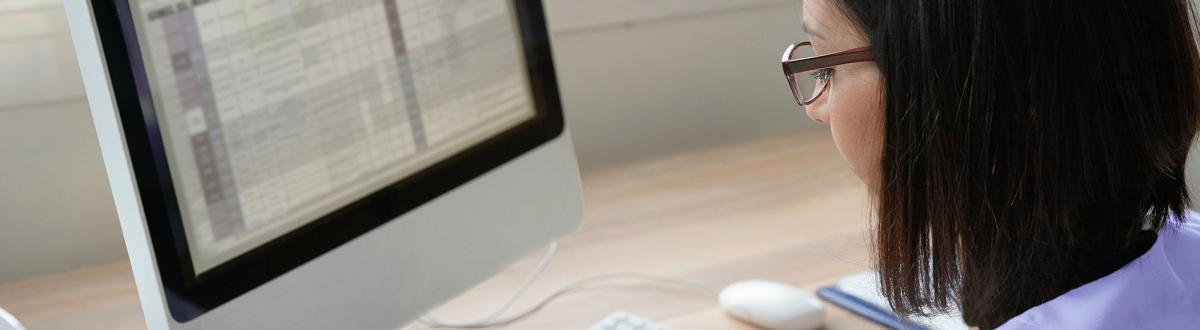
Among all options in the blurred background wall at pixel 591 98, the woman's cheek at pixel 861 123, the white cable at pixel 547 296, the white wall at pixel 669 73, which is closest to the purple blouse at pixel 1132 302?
the woman's cheek at pixel 861 123

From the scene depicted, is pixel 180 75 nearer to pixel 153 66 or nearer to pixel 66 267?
pixel 153 66

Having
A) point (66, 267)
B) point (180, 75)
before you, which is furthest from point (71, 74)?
point (180, 75)

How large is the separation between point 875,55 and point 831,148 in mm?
764

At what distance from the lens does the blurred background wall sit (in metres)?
1.11

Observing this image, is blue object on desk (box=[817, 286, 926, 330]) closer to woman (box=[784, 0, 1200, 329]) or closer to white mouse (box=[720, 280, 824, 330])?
white mouse (box=[720, 280, 824, 330])

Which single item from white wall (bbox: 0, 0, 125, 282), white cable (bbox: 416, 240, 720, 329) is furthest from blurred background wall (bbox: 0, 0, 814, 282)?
white cable (bbox: 416, 240, 720, 329)

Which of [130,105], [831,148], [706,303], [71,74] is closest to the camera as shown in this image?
[130,105]

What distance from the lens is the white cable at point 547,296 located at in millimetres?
977

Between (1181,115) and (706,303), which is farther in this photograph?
(706,303)

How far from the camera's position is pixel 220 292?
0.70 metres

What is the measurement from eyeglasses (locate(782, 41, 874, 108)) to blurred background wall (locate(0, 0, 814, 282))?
0.48 metres

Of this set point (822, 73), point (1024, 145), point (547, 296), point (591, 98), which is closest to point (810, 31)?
point (822, 73)

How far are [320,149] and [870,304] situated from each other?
1.54ft

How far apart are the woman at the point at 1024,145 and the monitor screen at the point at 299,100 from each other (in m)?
0.26
